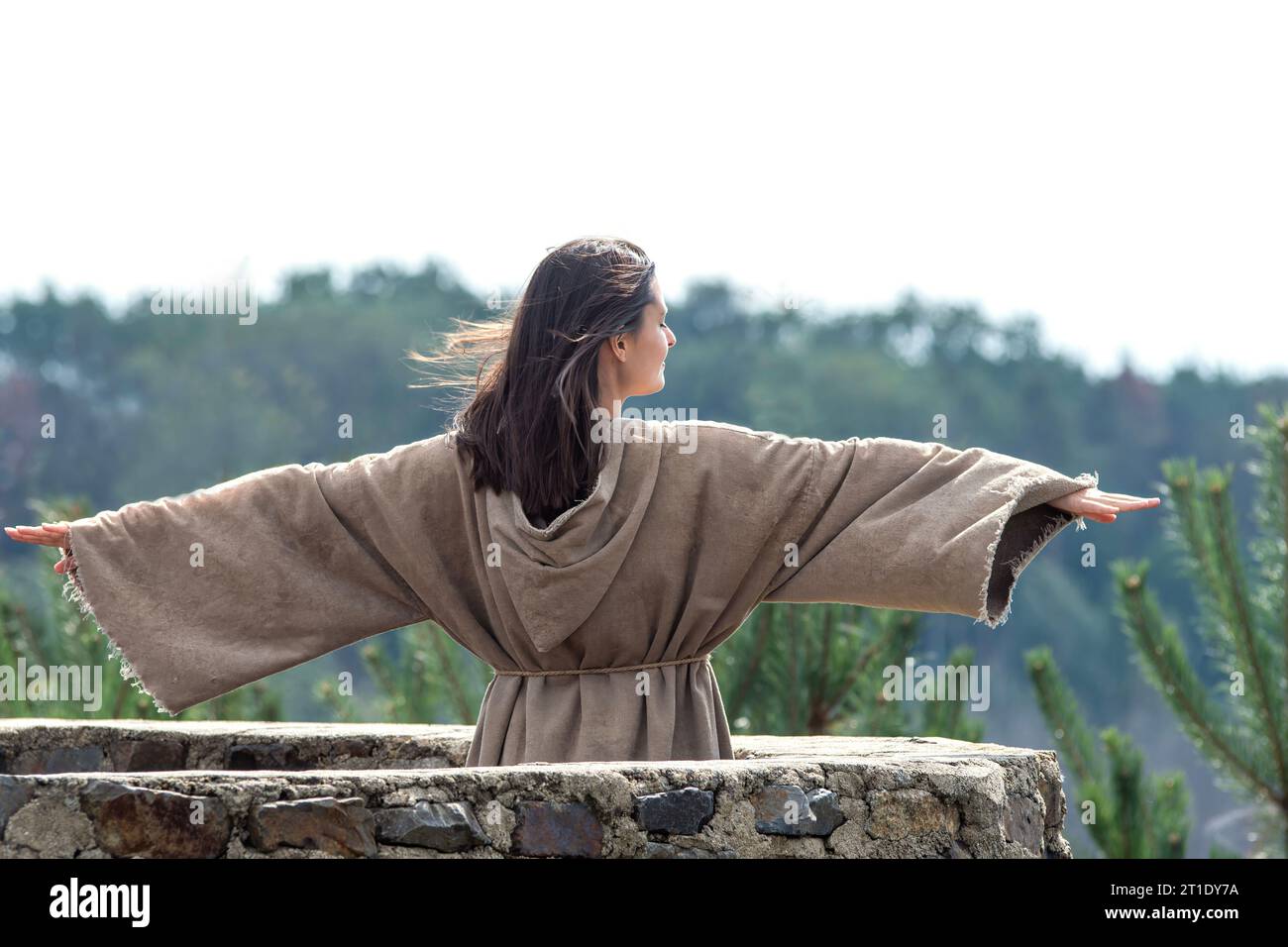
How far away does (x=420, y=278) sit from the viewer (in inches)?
1017

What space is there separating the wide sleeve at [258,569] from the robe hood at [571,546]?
6.4 inches

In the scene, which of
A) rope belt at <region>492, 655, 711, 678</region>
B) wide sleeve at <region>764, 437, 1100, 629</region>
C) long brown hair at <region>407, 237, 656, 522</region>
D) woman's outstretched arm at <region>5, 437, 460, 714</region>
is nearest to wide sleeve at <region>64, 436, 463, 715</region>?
woman's outstretched arm at <region>5, 437, 460, 714</region>

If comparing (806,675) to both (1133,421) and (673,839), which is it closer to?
(673,839)

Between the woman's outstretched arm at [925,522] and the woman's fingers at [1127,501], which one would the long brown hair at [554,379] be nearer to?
the woman's outstretched arm at [925,522]

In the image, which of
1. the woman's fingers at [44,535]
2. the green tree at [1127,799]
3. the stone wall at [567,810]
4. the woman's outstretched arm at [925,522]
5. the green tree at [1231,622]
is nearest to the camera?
the stone wall at [567,810]

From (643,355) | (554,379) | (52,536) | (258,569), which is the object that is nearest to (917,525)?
(643,355)

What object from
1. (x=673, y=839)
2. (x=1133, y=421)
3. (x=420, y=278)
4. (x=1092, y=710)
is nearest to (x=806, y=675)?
(x=673, y=839)

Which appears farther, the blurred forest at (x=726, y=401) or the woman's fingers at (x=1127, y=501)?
the blurred forest at (x=726, y=401)

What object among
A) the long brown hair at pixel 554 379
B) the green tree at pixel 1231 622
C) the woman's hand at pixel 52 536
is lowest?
the green tree at pixel 1231 622

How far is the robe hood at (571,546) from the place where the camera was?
9.42 feet

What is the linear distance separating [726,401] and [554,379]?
1922 centimetres

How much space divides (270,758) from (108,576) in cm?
65

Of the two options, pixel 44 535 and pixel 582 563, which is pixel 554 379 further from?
pixel 44 535

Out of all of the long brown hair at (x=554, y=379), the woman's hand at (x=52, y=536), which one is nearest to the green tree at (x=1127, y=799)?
the long brown hair at (x=554, y=379)
